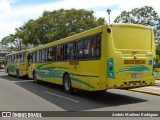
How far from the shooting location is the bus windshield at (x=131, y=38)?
40.1 feet

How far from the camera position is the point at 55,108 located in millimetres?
11375

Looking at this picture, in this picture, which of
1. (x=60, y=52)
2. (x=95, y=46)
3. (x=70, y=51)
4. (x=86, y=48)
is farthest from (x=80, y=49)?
(x=60, y=52)

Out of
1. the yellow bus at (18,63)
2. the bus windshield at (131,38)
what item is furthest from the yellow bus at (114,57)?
the yellow bus at (18,63)

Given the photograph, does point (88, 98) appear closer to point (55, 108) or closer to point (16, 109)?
point (55, 108)

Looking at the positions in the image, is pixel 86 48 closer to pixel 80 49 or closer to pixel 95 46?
pixel 80 49

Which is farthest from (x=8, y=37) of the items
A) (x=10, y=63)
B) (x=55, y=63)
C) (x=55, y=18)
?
(x=55, y=63)

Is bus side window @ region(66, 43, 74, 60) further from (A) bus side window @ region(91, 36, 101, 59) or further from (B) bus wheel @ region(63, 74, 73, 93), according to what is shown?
(A) bus side window @ region(91, 36, 101, 59)

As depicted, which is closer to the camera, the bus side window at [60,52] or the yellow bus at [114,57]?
the yellow bus at [114,57]

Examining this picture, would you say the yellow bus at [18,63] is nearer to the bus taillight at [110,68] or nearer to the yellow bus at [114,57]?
the yellow bus at [114,57]

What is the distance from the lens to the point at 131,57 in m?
12.3

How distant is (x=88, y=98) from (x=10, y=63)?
2425 cm

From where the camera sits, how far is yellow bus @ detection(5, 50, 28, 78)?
28.8 metres

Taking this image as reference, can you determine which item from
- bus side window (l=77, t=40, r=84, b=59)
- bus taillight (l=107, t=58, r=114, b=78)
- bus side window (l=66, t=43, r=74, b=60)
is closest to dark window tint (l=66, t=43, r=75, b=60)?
bus side window (l=66, t=43, r=74, b=60)

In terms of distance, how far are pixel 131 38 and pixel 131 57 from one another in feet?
2.61
